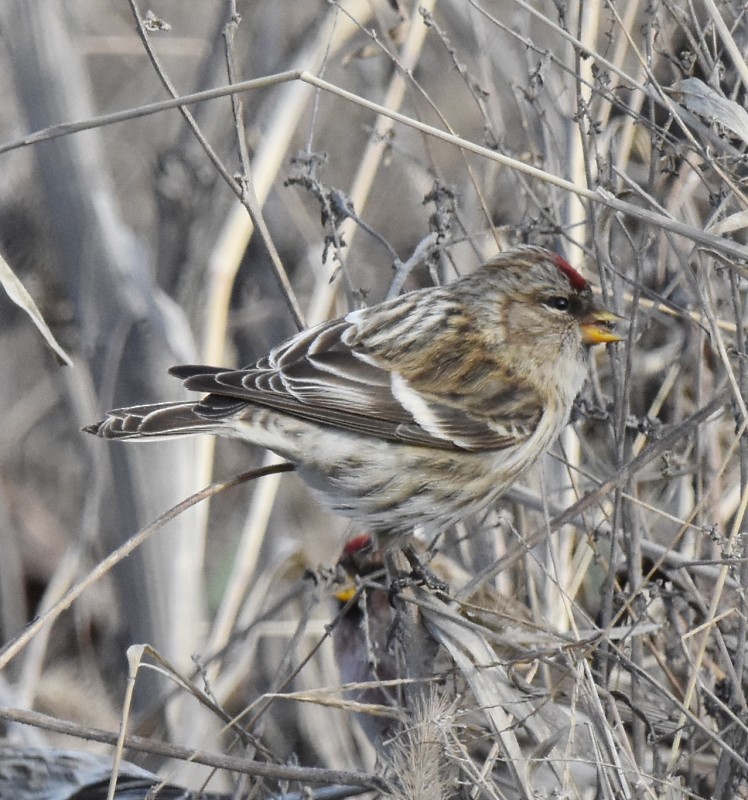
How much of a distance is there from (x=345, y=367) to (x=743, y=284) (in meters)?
1.14

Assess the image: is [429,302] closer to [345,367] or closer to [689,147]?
[345,367]

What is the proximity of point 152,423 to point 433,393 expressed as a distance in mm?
817

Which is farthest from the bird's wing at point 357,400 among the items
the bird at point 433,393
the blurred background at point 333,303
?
the blurred background at point 333,303

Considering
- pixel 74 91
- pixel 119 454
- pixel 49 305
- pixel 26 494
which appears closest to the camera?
pixel 74 91

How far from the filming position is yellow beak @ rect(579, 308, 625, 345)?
3166 millimetres

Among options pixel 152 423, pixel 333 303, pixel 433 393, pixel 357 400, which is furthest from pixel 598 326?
pixel 333 303

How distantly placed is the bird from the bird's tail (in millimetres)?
92

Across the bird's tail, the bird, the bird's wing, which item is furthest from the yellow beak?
the bird's tail

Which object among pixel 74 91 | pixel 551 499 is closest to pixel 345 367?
pixel 551 499

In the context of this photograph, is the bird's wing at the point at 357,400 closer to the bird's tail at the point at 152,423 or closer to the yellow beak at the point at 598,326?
the bird's tail at the point at 152,423

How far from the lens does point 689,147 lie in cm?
252

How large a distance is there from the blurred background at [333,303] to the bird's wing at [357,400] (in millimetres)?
123

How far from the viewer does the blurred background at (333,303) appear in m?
2.69

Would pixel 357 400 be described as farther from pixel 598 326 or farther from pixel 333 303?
pixel 333 303
